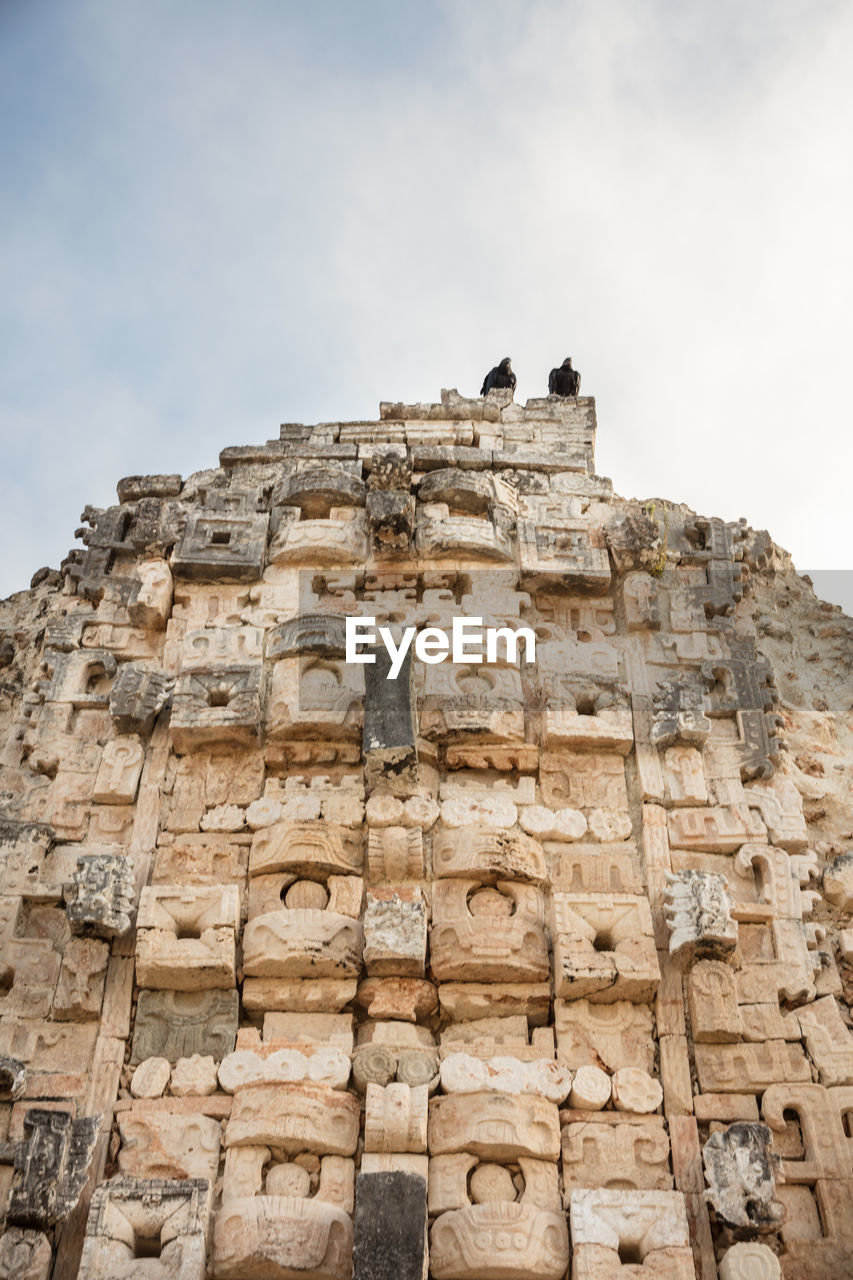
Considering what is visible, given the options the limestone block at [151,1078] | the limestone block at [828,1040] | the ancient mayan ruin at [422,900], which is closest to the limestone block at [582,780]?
the ancient mayan ruin at [422,900]

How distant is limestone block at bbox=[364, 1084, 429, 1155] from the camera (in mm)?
5854

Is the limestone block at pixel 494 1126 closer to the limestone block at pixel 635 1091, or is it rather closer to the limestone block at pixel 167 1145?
the limestone block at pixel 635 1091

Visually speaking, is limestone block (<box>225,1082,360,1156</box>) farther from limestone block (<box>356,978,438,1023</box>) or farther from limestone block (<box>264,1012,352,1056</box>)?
limestone block (<box>356,978,438,1023</box>)

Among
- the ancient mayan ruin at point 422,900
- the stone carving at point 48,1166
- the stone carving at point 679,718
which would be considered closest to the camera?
the stone carving at point 48,1166

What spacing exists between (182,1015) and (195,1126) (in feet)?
1.97

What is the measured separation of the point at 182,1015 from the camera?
6355 mm

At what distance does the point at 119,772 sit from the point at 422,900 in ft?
6.78

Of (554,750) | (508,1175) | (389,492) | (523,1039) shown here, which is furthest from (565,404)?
(508,1175)

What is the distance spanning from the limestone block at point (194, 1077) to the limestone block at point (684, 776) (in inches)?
120

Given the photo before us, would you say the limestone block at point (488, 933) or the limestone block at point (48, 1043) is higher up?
the limestone block at point (488, 933)

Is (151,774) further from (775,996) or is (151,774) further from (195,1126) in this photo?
(775,996)

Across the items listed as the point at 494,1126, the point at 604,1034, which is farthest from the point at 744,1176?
the point at 494,1126

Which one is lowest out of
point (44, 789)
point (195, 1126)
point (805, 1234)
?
point (805, 1234)

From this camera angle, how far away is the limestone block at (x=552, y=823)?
7035 millimetres
